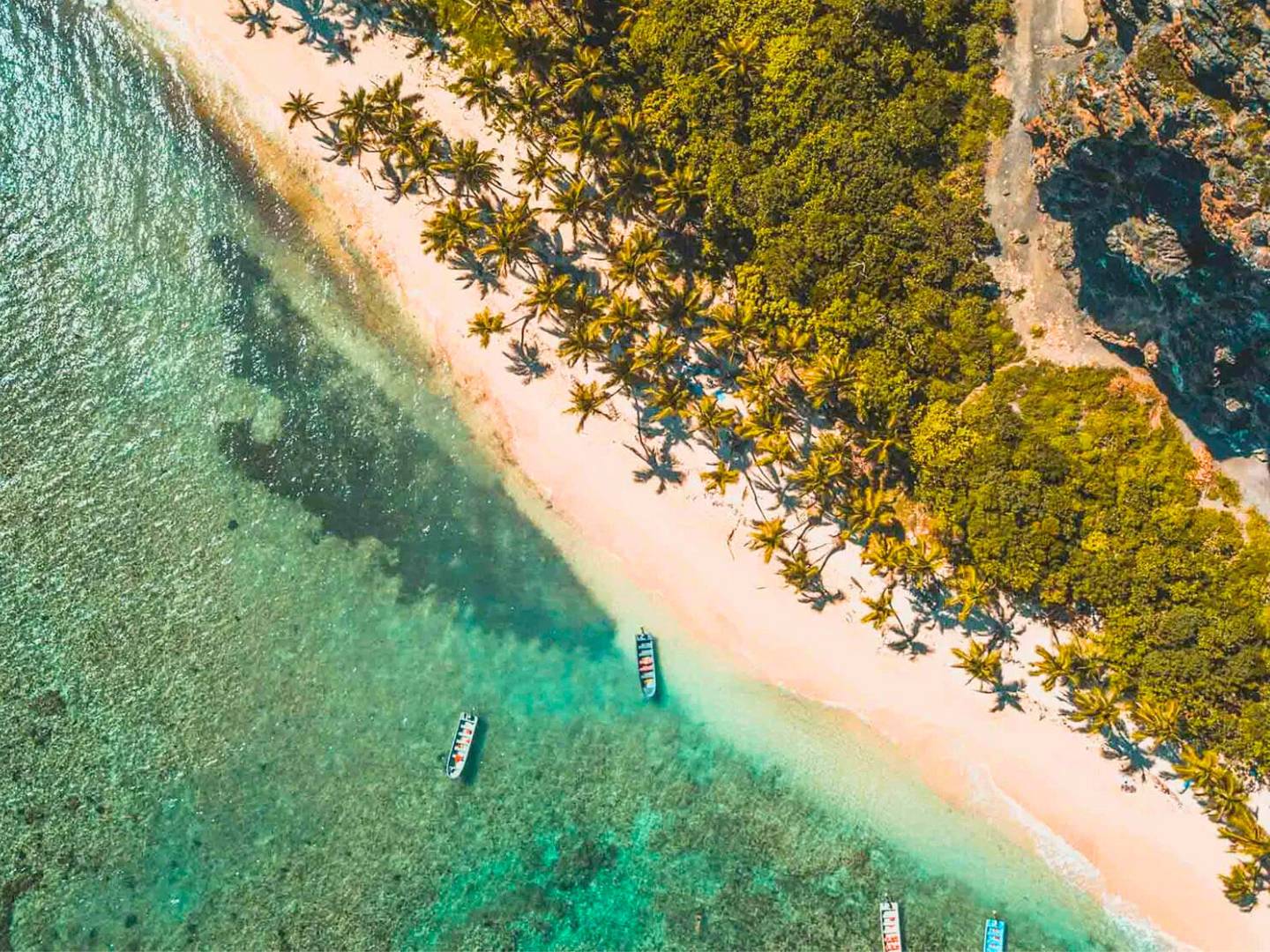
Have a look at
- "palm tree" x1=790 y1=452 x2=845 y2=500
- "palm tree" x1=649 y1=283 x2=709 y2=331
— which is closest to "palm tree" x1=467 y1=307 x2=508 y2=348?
"palm tree" x1=649 y1=283 x2=709 y2=331

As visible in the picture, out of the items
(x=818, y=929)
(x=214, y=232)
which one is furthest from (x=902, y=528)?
(x=214, y=232)

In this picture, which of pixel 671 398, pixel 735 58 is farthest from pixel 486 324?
pixel 735 58

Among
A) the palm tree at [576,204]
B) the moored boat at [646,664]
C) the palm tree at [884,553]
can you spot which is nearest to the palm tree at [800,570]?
the palm tree at [884,553]

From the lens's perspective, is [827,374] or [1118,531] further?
[827,374]

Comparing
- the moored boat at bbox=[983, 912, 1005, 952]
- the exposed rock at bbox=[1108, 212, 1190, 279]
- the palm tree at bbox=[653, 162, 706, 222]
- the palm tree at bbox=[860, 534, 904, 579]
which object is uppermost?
the exposed rock at bbox=[1108, 212, 1190, 279]

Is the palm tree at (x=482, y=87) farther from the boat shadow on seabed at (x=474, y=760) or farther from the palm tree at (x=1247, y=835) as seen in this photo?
the palm tree at (x=1247, y=835)

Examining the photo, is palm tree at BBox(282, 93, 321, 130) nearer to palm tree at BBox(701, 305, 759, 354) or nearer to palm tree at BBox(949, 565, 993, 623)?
palm tree at BBox(701, 305, 759, 354)

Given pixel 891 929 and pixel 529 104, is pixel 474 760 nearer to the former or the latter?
pixel 891 929
